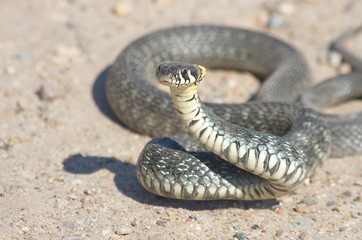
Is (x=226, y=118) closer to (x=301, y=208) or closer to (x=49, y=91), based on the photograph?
(x=301, y=208)

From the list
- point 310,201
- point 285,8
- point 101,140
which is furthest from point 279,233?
point 285,8

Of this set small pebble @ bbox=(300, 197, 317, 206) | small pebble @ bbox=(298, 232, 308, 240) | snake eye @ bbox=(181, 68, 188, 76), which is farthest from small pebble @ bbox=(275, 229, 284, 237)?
snake eye @ bbox=(181, 68, 188, 76)

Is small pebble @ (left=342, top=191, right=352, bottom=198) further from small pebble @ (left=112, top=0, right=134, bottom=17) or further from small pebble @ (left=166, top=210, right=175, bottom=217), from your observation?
small pebble @ (left=112, top=0, right=134, bottom=17)

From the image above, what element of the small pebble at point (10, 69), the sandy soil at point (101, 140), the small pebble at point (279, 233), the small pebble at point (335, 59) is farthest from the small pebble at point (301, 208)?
the small pebble at point (10, 69)

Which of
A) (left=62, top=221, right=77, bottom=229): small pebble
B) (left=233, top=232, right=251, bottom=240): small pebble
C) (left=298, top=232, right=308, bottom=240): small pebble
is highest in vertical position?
(left=298, top=232, right=308, bottom=240): small pebble

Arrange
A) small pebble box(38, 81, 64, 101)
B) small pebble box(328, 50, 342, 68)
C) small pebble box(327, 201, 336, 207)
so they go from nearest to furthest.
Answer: small pebble box(327, 201, 336, 207) → small pebble box(38, 81, 64, 101) → small pebble box(328, 50, 342, 68)

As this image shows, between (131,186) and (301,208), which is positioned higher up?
(301,208)
